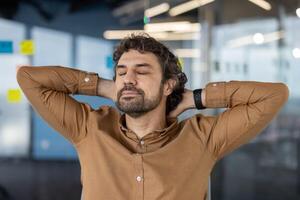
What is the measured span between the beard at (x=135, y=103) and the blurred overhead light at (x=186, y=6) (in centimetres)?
199

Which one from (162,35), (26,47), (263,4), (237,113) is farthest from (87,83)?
(263,4)

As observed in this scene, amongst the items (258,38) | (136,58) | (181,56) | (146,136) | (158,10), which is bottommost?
(146,136)

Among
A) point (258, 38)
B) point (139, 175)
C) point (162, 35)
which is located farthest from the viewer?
point (258, 38)

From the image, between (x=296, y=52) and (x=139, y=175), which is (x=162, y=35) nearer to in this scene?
(x=296, y=52)

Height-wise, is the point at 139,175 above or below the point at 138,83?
below

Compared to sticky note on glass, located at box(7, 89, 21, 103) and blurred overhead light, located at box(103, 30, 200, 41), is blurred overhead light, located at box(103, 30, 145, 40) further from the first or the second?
sticky note on glass, located at box(7, 89, 21, 103)

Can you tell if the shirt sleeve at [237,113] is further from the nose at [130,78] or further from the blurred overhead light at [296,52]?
the blurred overhead light at [296,52]

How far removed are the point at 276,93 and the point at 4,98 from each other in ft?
8.36

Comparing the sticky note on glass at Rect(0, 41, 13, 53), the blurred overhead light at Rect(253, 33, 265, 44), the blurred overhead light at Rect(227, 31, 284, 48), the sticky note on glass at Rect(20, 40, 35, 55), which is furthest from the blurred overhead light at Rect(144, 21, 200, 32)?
the sticky note on glass at Rect(0, 41, 13, 53)

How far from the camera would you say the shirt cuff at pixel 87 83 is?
1.87 meters

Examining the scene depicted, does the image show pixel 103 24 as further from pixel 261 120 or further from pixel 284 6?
pixel 261 120

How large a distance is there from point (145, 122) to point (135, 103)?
11cm

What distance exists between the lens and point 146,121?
5.84 feet

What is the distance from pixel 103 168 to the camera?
1.70 metres
